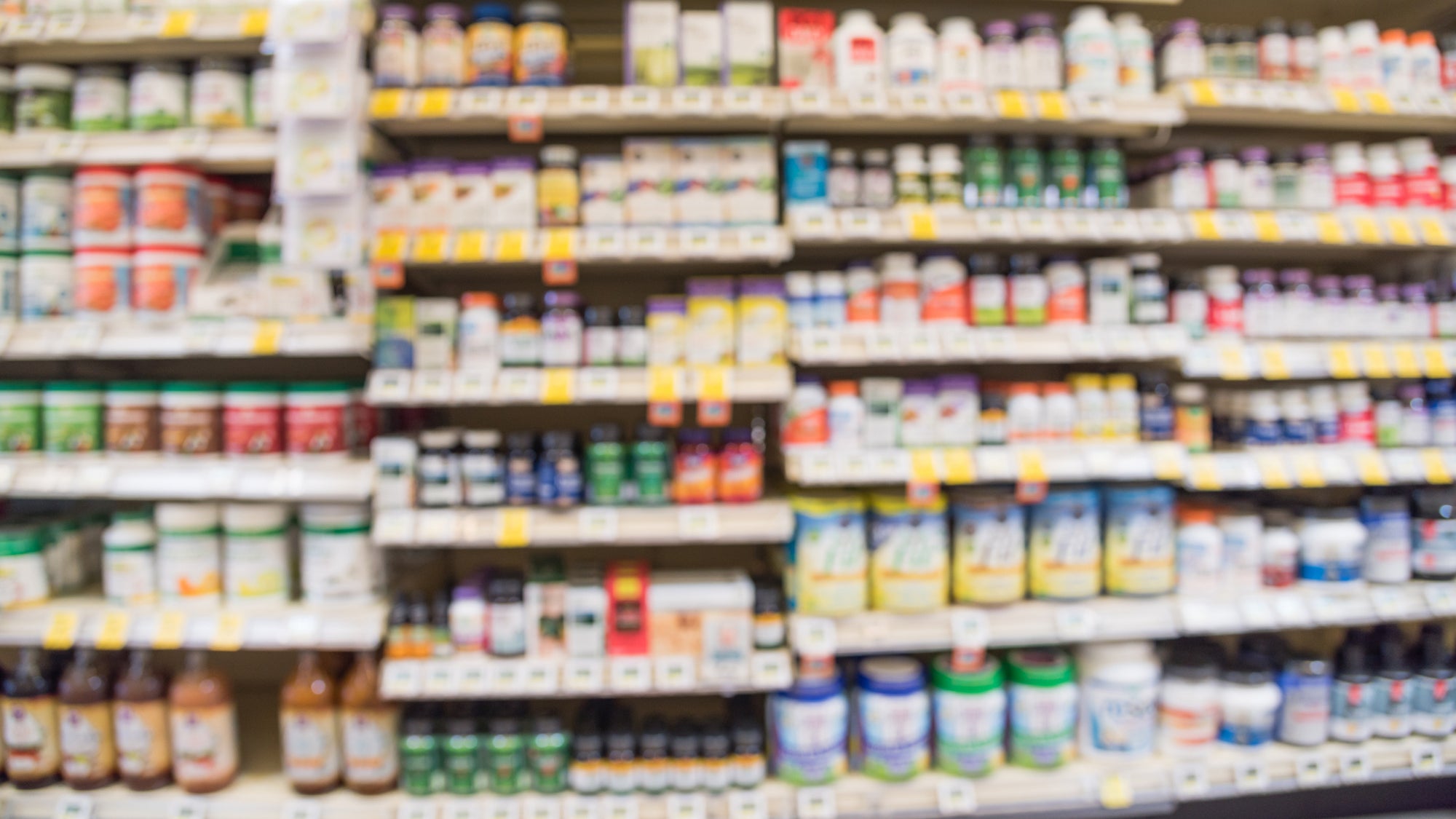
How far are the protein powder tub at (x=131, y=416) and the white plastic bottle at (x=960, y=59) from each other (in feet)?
7.43

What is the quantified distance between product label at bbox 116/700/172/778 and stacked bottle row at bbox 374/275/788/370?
3.50ft

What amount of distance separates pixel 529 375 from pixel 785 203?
31.7 inches

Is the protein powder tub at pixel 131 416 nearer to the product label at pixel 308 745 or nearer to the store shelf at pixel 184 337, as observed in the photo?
the store shelf at pixel 184 337

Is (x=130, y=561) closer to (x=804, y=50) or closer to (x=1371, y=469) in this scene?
(x=804, y=50)

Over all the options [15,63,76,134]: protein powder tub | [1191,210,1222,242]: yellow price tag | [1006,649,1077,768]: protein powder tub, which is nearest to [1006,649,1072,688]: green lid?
[1006,649,1077,768]: protein powder tub

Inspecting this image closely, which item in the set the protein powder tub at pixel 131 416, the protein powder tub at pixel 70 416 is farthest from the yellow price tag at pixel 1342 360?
the protein powder tub at pixel 70 416

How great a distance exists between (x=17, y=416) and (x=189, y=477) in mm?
519

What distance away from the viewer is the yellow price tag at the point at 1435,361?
7.86 feet

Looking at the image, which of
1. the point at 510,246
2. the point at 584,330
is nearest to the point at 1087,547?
the point at 584,330

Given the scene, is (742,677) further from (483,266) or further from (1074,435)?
(483,266)

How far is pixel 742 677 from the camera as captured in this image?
6.99 ft

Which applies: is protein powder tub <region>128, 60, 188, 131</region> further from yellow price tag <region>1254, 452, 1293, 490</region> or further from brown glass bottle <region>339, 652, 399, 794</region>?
yellow price tag <region>1254, 452, 1293, 490</region>

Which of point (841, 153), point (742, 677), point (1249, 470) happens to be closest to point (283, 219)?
point (841, 153)

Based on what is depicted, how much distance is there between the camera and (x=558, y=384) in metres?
2.12
